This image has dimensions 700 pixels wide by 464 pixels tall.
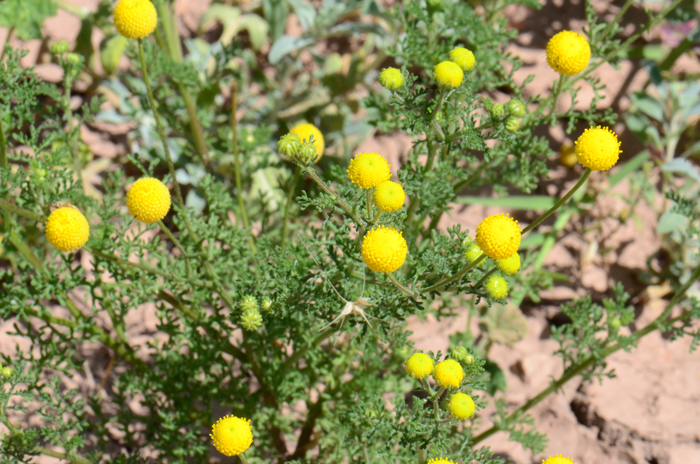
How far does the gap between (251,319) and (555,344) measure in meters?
2.56

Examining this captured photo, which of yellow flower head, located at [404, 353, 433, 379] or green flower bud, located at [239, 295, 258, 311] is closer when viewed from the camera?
yellow flower head, located at [404, 353, 433, 379]

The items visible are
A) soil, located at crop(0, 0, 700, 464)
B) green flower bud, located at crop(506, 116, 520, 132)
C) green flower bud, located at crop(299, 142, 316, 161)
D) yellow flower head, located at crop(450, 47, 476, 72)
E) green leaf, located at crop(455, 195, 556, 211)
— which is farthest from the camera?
green leaf, located at crop(455, 195, 556, 211)

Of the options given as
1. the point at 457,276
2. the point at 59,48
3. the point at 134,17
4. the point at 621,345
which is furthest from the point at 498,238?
the point at 59,48

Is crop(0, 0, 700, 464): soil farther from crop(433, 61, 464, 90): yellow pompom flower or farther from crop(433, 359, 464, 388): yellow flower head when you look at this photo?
crop(433, 61, 464, 90): yellow pompom flower

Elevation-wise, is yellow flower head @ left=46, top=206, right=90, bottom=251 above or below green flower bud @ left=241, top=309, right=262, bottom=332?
above

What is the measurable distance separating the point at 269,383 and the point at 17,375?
3.38 ft

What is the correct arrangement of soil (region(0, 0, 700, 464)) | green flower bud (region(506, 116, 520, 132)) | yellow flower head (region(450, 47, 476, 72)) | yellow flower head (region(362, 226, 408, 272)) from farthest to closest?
soil (region(0, 0, 700, 464)), yellow flower head (region(450, 47, 476, 72)), green flower bud (region(506, 116, 520, 132)), yellow flower head (region(362, 226, 408, 272))

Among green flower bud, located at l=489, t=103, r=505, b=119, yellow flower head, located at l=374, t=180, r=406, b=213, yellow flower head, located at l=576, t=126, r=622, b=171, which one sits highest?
green flower bud, located at l=489, t=103, r=505, b=119

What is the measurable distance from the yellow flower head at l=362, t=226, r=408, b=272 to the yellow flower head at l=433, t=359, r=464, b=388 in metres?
0.36

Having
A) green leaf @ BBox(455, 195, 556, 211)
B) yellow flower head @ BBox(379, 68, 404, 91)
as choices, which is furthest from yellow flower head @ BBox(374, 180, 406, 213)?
green leaf @ BBox(455, 195, 556, 211)

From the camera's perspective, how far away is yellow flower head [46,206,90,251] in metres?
1.98

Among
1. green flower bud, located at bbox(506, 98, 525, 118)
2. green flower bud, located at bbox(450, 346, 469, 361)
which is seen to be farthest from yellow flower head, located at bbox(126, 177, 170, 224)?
green flower bud, located at bbox(506, 98, 525, 118)

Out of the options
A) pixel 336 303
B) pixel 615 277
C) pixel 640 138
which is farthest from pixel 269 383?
pixel 640 138

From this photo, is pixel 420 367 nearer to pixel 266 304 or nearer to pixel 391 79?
pixel 266 304
